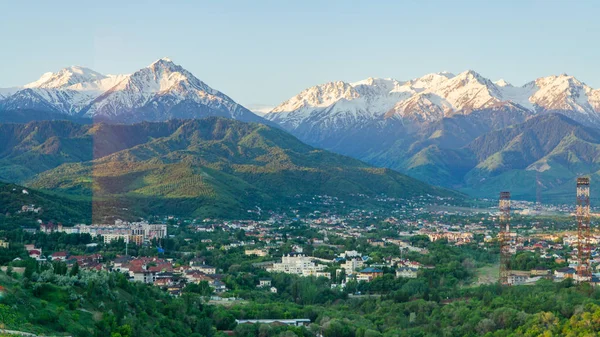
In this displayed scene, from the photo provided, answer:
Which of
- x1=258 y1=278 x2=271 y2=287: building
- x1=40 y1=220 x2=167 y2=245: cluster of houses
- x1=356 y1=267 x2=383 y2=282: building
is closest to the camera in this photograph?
x1=258 y1=278 x2=271 y2=287: building

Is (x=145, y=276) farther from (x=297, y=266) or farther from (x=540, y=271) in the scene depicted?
(x=540, y=271)

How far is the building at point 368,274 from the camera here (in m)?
71.9

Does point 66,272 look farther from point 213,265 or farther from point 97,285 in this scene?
point 213,265

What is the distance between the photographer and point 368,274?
73.2 metres

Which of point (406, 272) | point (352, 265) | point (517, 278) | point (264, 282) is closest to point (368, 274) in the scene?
point (406, 272)

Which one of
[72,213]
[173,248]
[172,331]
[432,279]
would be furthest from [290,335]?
[72,213]

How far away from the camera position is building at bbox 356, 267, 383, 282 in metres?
71.9

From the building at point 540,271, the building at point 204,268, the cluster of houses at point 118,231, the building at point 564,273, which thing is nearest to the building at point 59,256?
the building at point 204,268

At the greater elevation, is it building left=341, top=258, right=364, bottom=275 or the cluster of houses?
the cluster of houses

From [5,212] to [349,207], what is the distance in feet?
242

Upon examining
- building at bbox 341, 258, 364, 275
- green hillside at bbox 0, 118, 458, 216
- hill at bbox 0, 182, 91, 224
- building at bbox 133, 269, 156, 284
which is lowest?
building at bbox 133, 269, 156, 284

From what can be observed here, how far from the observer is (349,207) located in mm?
163875

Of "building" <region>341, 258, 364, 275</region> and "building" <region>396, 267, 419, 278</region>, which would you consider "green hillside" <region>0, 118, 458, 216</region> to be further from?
"building" <region>396, 267, 419, 278</region>

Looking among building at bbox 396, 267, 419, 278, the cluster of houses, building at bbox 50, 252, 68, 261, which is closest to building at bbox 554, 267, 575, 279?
building at bbox 396, 267, 419, 278
